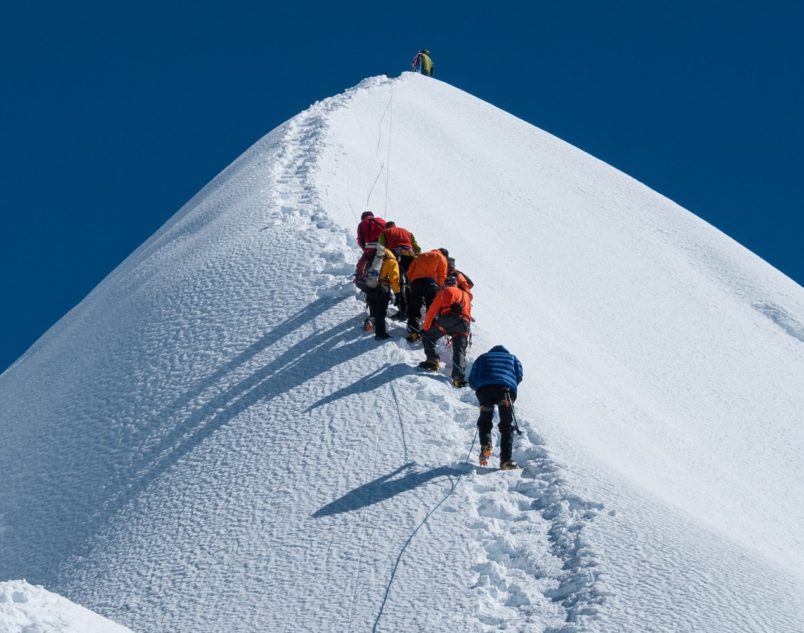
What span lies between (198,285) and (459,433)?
631cm

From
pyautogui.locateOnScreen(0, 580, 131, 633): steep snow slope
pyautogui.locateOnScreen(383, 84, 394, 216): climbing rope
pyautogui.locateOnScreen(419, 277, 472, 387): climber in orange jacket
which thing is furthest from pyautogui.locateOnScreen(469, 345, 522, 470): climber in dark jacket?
pyautogui.locateOnScreen(383, 84, 394, 216): climbing rope

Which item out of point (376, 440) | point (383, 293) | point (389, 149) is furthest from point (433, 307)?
point (389, 149)

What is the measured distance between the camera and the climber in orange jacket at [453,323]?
1190 centimetres

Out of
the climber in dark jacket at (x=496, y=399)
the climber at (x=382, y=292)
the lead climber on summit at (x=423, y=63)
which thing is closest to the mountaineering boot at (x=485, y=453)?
the climber in dark jacket at (x=496, y=399)

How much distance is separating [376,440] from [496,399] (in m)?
1.46

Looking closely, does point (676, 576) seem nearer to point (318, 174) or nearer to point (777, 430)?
point (777, 430)

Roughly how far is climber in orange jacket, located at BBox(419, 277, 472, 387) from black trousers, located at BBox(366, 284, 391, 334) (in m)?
0.91

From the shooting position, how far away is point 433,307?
1195 centimetres

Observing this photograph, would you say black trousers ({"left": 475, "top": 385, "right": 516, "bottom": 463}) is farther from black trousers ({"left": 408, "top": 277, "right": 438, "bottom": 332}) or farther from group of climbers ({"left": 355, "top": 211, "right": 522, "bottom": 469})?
black trousers ({"left": 408, "top": 277, "right": 438, "bottom": 332})

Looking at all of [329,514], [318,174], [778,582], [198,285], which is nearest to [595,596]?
[778,582]

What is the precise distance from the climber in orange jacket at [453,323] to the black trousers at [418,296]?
2.86 ft

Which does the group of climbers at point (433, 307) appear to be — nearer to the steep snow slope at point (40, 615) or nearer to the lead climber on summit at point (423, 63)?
the steep snow slope at point (40, 615)

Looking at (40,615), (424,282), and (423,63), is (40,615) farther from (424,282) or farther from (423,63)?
(423,63)

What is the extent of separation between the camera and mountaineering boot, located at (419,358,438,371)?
12125 millimetres
